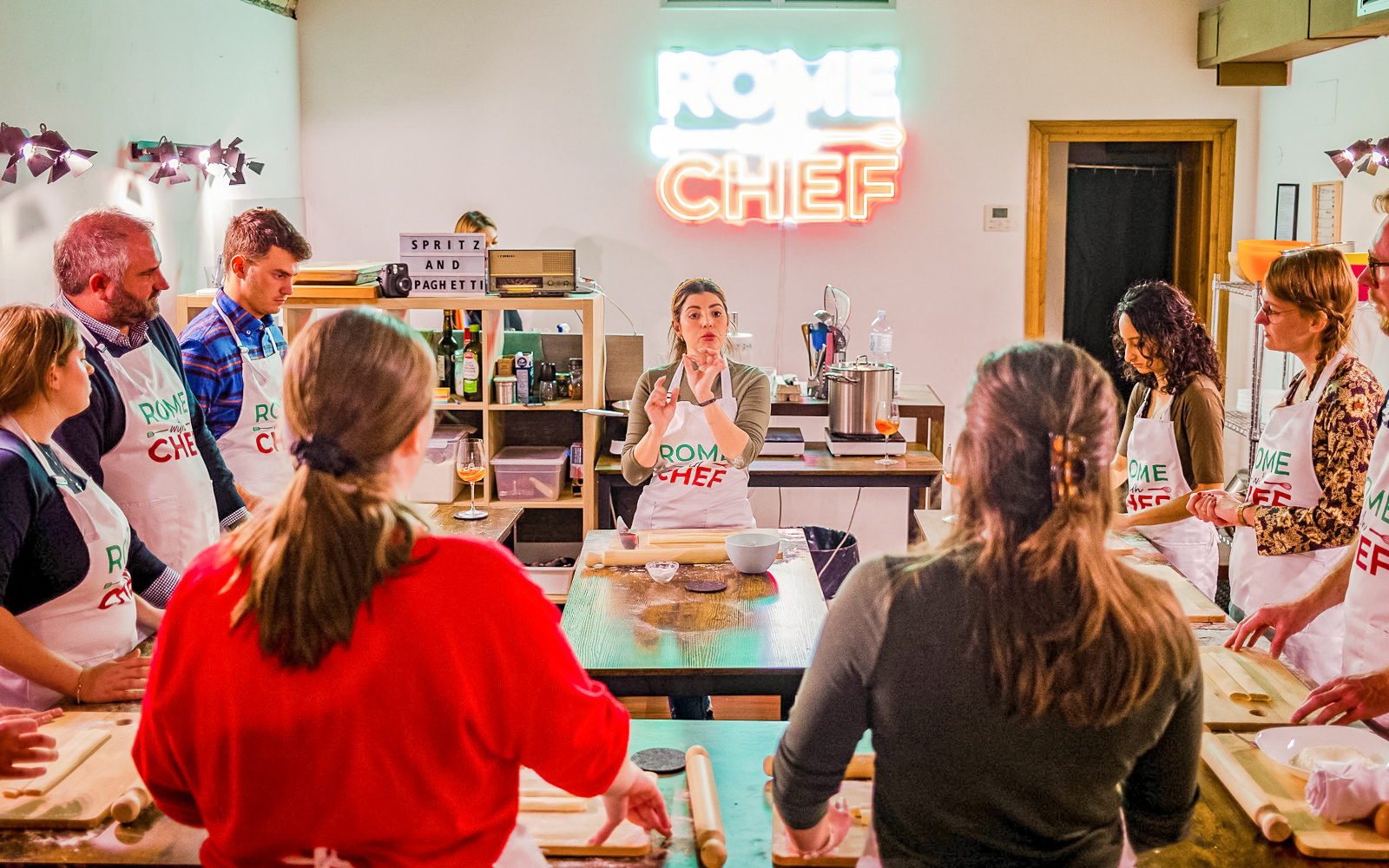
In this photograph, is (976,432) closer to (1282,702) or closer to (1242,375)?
(1282,702)

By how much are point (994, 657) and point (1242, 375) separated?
540 centimetres

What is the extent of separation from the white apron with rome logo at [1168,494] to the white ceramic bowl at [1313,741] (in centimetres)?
143

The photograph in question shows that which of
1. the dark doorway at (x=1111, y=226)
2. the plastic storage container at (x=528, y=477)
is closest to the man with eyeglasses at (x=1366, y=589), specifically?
the plastic storage container at (x=528, y=477)

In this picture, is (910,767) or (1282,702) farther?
(1282,702)

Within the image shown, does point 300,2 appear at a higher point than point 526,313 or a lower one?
higher

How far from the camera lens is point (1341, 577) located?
6.97 feet

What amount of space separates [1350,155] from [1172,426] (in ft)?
6.20

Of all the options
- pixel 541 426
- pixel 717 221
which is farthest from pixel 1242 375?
pixel 541 426

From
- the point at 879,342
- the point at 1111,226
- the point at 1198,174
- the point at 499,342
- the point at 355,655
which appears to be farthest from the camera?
the point at 1111,226

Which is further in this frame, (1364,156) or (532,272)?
(532,272)

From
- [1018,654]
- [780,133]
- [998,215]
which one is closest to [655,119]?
[780,133]

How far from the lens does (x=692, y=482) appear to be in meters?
3.59

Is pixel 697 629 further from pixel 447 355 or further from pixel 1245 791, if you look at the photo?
pixel 447 355

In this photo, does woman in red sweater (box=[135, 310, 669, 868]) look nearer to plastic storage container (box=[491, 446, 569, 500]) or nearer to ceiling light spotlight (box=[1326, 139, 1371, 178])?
plastic storage container (box=[491, 446, 569, 500])
